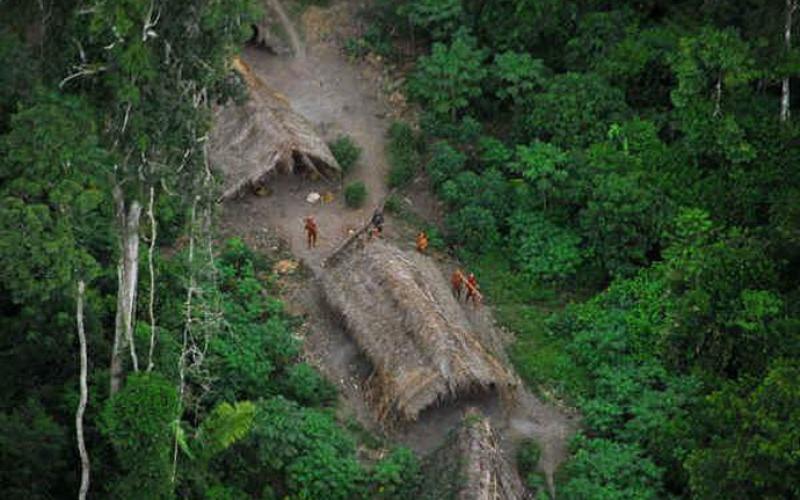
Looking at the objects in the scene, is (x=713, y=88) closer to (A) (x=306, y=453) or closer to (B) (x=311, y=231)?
(B) (x=311, y=231)

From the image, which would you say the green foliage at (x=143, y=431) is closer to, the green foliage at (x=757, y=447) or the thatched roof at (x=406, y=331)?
the thatched roof at (x=406, y=331)

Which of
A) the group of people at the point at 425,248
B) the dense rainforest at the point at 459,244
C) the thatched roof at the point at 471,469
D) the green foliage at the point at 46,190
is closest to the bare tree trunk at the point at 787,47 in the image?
the dense rainforest at the point at 459,244

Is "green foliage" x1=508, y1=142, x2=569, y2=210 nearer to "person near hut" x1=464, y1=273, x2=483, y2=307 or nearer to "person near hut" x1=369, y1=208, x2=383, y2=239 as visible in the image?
Answer: "person near hut" x1=464, y1=273, x2=483, y2=307

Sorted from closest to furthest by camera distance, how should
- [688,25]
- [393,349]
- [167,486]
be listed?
[167,486]
[393,349]
[688,25]

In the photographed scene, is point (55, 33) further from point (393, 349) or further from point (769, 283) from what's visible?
point (769, 283)

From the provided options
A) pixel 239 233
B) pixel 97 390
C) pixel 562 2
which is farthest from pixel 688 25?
pixel 97 390

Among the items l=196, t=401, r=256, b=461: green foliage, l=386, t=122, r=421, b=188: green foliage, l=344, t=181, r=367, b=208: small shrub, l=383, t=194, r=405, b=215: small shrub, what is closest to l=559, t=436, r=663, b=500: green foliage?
l=196, t=401, r=256, b=461: green foliage
